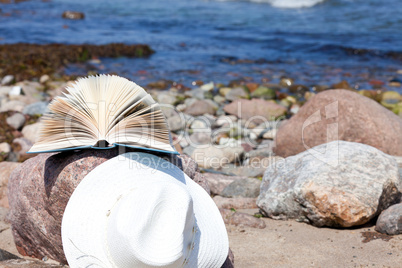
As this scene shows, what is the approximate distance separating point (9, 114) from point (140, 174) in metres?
6.30

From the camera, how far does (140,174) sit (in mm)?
2324

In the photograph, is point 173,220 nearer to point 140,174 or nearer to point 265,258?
point 140,174

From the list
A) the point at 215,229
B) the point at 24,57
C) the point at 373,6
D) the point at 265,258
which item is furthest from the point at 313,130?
the point at 373,6

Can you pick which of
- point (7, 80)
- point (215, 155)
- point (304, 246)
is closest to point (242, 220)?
point (304, 246)

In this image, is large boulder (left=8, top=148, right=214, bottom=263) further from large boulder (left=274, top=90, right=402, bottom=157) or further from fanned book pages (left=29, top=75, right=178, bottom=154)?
large boulder (left=274, top=90, right=402, bottom=157)

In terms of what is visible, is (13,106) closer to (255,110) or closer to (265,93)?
(255,110)

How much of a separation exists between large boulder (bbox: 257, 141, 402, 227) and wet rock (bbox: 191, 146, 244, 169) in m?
1.82

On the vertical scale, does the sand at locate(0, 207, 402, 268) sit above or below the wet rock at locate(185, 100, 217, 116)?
below

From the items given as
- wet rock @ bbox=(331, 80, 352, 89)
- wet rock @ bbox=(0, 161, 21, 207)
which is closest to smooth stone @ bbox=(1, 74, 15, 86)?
wet rock @ bbox=(0, 161, 21, 207)

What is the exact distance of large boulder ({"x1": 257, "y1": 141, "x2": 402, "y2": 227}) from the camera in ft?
13.1

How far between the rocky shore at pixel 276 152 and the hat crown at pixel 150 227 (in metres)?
0.65

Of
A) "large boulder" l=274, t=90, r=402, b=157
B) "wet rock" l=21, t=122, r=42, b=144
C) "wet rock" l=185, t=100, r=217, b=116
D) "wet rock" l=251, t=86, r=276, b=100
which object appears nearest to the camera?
"large boulder" l=274, t=90, r=402, b=157

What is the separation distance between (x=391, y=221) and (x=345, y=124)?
2178 mm

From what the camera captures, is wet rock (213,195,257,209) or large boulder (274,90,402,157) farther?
large boulder (274,90,402,157)
